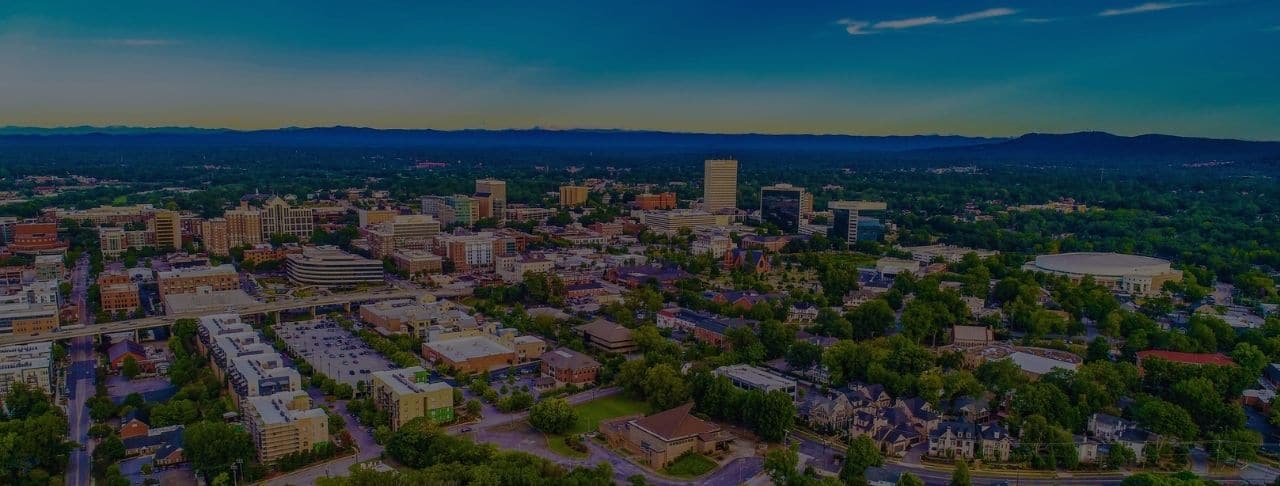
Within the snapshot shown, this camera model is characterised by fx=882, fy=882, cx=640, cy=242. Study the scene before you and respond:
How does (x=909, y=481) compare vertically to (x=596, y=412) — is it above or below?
above

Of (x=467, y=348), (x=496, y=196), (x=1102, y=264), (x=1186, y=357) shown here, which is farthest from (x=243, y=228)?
(x=1186, y=357)

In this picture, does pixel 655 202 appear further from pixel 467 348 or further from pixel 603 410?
pixel 603 410


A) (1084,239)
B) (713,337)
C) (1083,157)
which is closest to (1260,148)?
(1083,157)

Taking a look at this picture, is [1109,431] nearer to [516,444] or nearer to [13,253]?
[516,444]

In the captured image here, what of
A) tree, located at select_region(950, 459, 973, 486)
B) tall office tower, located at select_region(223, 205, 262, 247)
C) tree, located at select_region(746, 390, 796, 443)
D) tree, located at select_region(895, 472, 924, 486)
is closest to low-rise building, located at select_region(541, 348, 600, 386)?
tree, located at select_region(746, 390, 796, 443)

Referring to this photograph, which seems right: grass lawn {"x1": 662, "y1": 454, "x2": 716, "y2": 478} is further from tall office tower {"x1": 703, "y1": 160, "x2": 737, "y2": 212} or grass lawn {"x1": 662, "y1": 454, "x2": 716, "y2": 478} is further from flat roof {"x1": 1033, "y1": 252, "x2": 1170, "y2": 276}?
tall office tower {"x1": 703, "y1": 160, "x2": 737, "y2": 212}

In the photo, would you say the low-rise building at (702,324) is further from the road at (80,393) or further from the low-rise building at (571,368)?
the road at (80,393)
